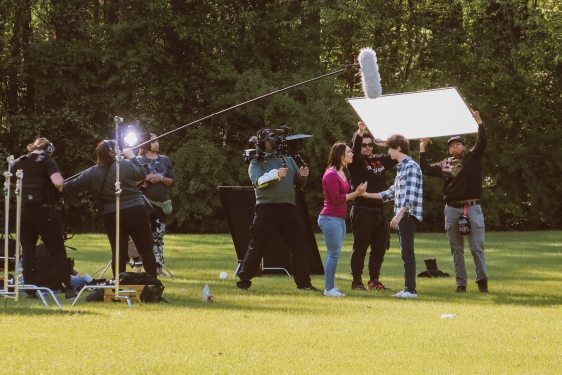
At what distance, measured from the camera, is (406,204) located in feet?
34.9

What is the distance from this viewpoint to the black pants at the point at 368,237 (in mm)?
11344

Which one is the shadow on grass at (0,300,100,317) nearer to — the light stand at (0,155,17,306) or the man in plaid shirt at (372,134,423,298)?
the light stand at (0,155,17,306)

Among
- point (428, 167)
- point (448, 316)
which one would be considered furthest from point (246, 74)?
point (448, 316)

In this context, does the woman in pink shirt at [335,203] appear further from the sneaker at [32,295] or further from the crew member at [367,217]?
the sneaker at [32,295]

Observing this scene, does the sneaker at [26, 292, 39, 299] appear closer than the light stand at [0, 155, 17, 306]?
No

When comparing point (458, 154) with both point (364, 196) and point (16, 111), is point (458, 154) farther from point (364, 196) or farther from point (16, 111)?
point (16, 111)

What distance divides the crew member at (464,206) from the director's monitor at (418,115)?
25cm

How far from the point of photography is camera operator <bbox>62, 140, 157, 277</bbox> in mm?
10039

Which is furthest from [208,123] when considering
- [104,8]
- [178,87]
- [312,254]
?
[312,254]

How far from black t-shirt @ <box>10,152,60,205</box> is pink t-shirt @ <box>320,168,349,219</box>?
304 centimetres

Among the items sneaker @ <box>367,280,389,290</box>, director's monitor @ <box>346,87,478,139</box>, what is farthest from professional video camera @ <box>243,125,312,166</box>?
sneaker @ <box>367,280,389,290</box>

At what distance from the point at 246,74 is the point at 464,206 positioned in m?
19.4

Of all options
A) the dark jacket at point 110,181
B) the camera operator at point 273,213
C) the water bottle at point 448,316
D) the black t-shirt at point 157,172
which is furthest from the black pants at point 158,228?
the water bottle at point 448,316

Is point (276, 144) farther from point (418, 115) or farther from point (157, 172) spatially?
point (157, 172)
